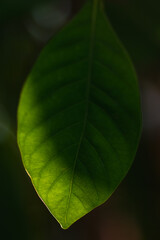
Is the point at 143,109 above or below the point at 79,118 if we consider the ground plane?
below

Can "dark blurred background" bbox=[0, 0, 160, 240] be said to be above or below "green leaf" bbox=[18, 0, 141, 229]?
below

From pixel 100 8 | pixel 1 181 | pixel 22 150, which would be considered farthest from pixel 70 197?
pixel 1 181

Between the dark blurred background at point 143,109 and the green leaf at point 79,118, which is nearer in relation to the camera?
the green leaf at point 79,118

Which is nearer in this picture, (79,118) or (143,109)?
(79,118)

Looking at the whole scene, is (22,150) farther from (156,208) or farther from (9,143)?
(156,208)

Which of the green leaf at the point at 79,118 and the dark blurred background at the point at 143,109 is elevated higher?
the green leaf at the point at 79,118
